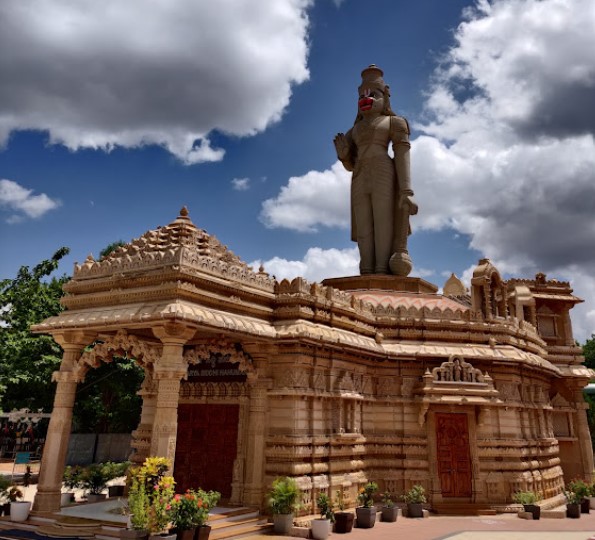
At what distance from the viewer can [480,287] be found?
21312 millimetres

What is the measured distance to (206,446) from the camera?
1631cm

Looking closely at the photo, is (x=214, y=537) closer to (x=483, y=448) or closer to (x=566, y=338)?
(x=483, y=448)

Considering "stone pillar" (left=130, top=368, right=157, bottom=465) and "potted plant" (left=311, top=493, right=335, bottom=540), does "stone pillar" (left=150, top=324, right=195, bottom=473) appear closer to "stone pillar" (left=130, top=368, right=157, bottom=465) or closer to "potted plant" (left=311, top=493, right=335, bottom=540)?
"potted plant" (left=311, top=493, right=335, bottom=540)

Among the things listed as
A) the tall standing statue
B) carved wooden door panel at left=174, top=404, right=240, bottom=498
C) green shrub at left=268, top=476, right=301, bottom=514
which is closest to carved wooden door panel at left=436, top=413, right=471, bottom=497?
green shrub at left=268, top=476, right=301, bottom=514

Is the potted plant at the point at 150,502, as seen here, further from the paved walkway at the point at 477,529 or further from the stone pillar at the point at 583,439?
the stone pillar at the point at 583,439

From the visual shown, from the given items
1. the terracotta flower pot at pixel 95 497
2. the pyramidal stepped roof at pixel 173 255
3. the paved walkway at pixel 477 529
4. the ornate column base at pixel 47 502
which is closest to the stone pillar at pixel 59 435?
the ornate column base at pixel 47 502

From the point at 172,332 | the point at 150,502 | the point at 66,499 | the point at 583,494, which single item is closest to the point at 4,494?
the point at 66,499

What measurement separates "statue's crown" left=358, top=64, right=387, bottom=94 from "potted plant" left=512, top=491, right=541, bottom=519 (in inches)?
742

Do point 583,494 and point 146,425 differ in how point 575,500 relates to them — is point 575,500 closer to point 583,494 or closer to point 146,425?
point 583,494

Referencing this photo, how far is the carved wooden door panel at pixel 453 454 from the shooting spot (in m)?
18.2

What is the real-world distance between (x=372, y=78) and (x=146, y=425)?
19.3m

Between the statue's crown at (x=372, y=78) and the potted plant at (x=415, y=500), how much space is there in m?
18.4

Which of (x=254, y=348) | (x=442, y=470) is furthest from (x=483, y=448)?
(x=254, y=348)

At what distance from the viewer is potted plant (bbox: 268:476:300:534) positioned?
13656 millimetres
